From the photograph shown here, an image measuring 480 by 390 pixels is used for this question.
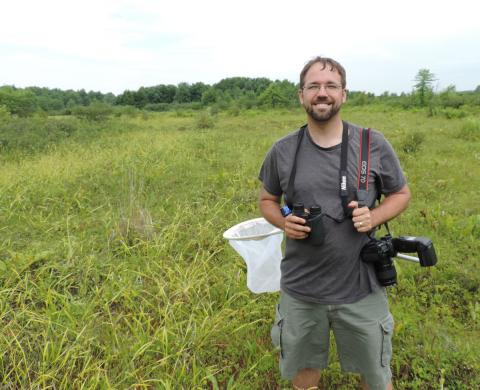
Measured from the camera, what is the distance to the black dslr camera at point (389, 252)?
5.17 ft

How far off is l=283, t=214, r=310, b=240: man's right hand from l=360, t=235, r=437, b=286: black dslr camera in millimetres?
302

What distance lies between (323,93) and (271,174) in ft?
1.47

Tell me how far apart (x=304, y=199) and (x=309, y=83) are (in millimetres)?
→ 512

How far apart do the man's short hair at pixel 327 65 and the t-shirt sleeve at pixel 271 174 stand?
1.14ft

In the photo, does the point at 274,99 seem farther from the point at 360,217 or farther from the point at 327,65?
the point at 360,217

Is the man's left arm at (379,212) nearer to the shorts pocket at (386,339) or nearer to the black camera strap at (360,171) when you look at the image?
the black camera strap at (360,171)

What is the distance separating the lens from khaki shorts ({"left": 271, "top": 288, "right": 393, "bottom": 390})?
5.47 feet

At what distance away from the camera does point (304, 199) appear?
Answer: 1.67 meters

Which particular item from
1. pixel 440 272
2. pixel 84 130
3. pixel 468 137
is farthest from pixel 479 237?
pixel 84 130

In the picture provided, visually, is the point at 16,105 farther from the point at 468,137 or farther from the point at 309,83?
the point at 309,83

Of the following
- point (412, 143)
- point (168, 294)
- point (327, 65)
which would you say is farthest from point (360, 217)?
point (412, 143)

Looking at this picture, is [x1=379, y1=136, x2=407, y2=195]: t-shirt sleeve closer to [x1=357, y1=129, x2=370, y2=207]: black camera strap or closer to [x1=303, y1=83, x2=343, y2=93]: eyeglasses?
[x1=357, y1=129, x2=370, y2=207]: black camera strap

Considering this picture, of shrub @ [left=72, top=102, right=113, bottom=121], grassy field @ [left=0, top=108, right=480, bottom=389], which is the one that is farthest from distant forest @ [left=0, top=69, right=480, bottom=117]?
grassy field @ [left=0, top=108, right=480, bottom=389]

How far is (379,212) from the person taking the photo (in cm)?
165
